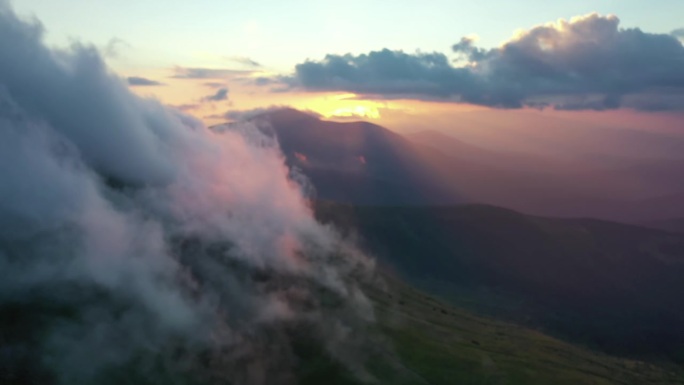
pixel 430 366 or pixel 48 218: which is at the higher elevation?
pixel 48 218

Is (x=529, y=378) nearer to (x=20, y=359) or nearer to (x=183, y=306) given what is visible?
(x=183, y=306)

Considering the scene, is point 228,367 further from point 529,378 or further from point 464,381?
point 529,378

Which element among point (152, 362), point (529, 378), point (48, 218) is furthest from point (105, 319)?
point (529, 378)

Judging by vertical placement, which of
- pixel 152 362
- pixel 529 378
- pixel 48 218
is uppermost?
pixel 48 218

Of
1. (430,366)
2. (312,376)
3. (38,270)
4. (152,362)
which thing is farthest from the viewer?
(430,366)

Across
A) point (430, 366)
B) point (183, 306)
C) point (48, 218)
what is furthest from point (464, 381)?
point (48, 218)

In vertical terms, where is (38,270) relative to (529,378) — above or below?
above

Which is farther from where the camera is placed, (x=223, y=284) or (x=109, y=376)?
(x=223, y=284)

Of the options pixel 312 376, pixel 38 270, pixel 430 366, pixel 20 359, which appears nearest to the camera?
pixel 20 359

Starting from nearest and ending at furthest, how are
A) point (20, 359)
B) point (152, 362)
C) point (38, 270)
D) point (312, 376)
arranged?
point (20, 359)
point (152, 362)
point (312, 376)
point (38, 270)
